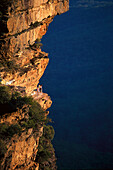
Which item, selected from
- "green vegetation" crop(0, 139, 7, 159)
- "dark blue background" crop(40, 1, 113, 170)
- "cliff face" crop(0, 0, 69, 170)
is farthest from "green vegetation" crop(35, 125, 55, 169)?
"dark blue background" crop(40, 1, 113, 170)

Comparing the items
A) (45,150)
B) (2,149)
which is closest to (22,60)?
(45,150)

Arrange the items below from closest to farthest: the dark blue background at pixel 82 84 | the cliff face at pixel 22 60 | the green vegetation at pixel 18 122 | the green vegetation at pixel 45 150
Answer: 1. the green vegetation at pixel 18 122
2. the cliff face at pixel 22 60
3. the green vegetation at pixel 45 150
4. the dark blue background at pixel 82 84

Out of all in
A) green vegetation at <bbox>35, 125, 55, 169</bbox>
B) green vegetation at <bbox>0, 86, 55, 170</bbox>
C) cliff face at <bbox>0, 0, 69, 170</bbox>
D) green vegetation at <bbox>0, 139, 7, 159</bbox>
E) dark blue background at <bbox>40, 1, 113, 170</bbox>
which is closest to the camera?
green vegetation at <bbox>0, 139, 7, 159</bbox>


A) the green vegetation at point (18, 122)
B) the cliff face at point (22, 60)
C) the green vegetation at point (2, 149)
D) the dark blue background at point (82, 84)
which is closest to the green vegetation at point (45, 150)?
the green vegetation at point (18, 122)

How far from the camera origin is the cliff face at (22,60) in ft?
53.5

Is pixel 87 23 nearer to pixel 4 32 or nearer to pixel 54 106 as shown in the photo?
pixel 54 106

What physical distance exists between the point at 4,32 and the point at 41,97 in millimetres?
8425

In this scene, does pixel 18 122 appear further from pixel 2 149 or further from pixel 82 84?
pixel 82 84

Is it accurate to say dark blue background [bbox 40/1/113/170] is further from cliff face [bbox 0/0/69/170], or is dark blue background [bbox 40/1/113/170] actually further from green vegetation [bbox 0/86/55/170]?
green vegetation [bbox 0/86/55/170]

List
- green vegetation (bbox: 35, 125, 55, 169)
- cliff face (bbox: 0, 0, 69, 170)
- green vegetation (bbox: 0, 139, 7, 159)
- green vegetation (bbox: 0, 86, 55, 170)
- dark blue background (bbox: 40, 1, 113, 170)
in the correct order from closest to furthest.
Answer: green vegetation (bbox: 0, 139, 7, 159)
green vegetation (bbox: 0, 86, 55, 170)
cliff face (bbox: 0, 0, 69, 170)
green vegetation (bbox: 35, 125, 55, 169)
dark blue background (bbox: 40, 1, 113, 170)

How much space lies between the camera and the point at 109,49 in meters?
108

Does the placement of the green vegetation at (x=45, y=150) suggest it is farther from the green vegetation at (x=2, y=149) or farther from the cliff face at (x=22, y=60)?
the green vegetation at (x=2, y=149)

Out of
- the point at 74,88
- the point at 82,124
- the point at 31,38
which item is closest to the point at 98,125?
the point at 82,124

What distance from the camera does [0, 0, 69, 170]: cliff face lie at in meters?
16.3
